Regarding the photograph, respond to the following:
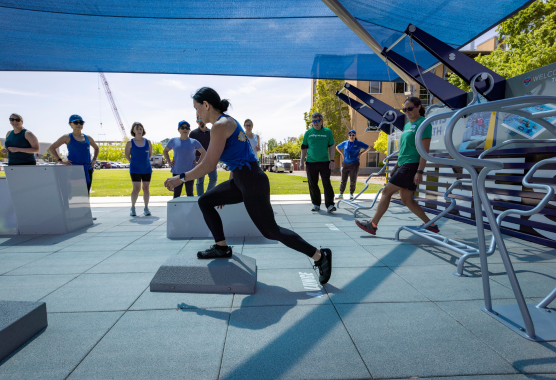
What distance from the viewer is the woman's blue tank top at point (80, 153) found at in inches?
221

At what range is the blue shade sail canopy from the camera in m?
4.32

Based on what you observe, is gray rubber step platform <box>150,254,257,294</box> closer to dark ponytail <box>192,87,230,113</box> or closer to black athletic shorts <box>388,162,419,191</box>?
dark ponytail <box>192,87,230,113</box>

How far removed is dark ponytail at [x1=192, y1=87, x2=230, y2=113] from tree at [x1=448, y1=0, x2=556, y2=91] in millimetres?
16698

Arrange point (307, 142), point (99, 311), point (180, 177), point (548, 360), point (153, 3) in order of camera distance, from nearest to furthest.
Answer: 1. point (548, 360)
2. point (99, 311)
3. point (180, 177)
4. point (153, 3)
5. point (307, 142)

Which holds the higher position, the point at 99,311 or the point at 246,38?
the point at 246,38

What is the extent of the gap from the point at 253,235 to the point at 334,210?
8.69 feet

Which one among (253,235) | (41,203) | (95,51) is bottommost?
(253,235)

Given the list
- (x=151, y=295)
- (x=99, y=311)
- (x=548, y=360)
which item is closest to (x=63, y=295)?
(x=99, y=311)

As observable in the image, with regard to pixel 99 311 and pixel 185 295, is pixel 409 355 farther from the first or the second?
pixel 99 311

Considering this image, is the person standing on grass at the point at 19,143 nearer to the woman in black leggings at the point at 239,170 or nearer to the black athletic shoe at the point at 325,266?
the woman in black leggings at the point at 239,170

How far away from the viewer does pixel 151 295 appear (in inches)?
103

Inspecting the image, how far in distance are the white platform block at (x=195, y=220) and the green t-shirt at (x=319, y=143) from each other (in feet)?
8.60

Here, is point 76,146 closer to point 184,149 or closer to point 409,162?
point 184,149

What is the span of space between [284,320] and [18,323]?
1.65 meters
